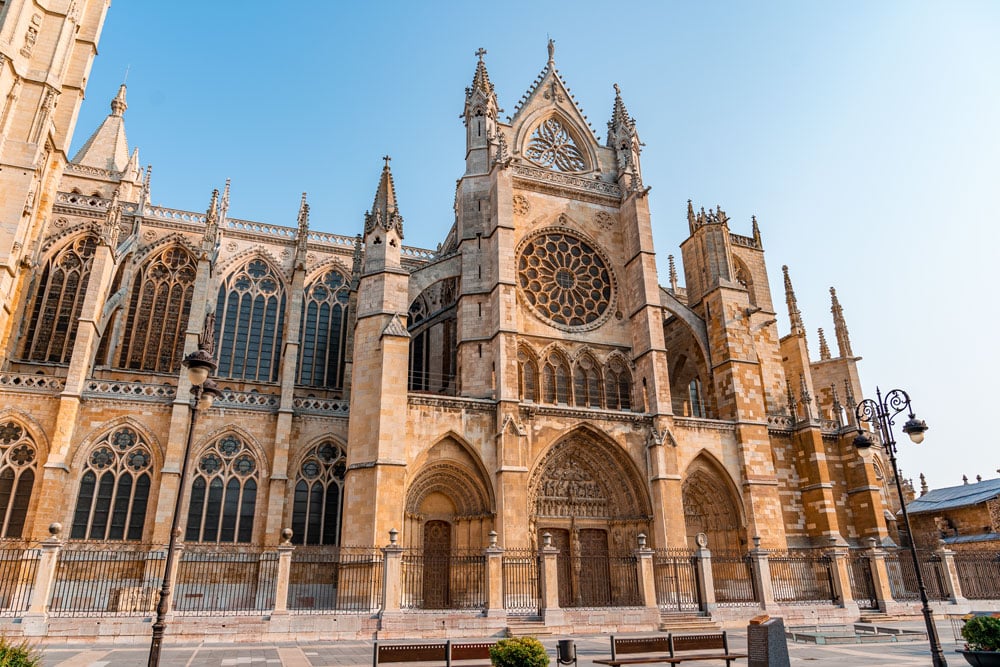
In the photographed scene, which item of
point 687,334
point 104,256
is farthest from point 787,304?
point 104,256

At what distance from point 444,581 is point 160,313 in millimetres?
15235

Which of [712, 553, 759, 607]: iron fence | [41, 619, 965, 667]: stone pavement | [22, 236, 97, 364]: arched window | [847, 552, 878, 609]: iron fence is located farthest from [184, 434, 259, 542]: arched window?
[847, 552, 878, 609]: iron fence

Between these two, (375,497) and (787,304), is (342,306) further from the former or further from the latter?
(787,304)

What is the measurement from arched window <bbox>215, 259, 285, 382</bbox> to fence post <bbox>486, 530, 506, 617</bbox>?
12.9 meters

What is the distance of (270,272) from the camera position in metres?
26.0

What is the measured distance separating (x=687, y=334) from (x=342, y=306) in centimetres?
1413

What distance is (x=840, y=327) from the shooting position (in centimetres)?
3189

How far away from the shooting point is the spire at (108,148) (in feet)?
109

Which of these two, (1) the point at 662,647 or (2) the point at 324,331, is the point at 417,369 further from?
(1) the point at 662,647

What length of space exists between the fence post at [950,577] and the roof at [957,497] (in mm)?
9759

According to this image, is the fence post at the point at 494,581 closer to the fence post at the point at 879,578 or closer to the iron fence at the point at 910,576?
the fence post at the point at 879,578

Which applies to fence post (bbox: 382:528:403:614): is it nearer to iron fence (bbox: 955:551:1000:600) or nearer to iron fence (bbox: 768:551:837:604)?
iron fence (bbox: 768:551:837:604)

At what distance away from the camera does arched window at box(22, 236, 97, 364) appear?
22.8 meters

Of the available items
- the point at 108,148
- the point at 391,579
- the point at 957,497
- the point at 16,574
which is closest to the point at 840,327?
the point at 957,497
